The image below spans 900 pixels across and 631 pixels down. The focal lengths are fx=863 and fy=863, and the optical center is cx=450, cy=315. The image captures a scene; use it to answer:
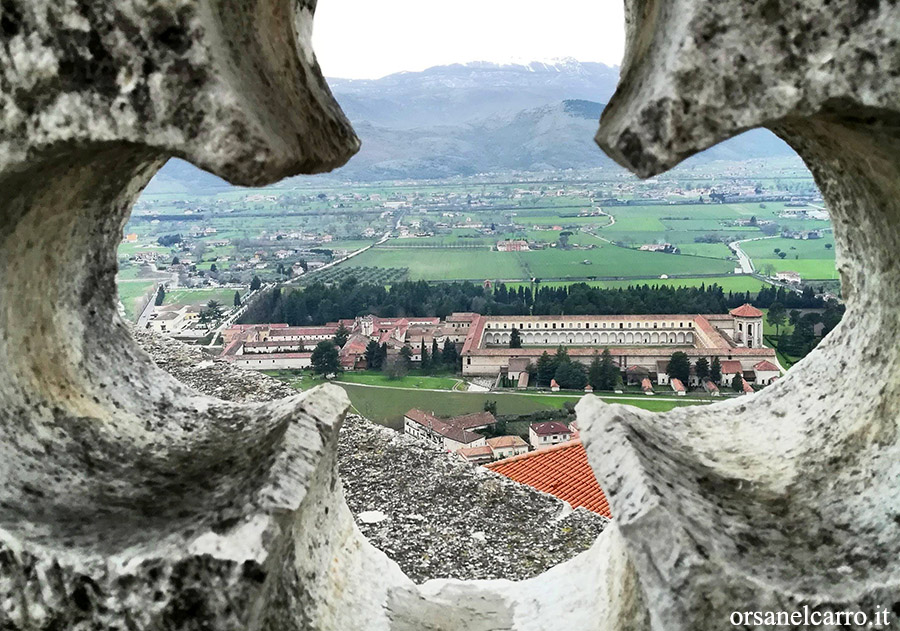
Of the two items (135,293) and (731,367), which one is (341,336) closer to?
(135,293)

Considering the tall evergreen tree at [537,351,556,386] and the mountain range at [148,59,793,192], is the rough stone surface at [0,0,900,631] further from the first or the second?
the mountain range at [148,59,793,192]

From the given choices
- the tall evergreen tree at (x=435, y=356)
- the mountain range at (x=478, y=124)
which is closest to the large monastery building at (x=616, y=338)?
the tall evergreen tree at (x=435, y=356)

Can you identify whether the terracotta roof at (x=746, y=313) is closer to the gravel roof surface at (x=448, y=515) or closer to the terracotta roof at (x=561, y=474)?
the terracotta roof at (x=561, y=474)

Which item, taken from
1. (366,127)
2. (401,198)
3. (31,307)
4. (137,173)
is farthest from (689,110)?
(366,127)

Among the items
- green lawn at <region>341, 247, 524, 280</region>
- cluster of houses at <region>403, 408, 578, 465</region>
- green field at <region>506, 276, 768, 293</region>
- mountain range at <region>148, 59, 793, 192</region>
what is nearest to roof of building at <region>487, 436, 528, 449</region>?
cluster of houses at <region>403, 408, 578, 465</region>

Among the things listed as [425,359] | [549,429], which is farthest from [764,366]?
[425,359]
